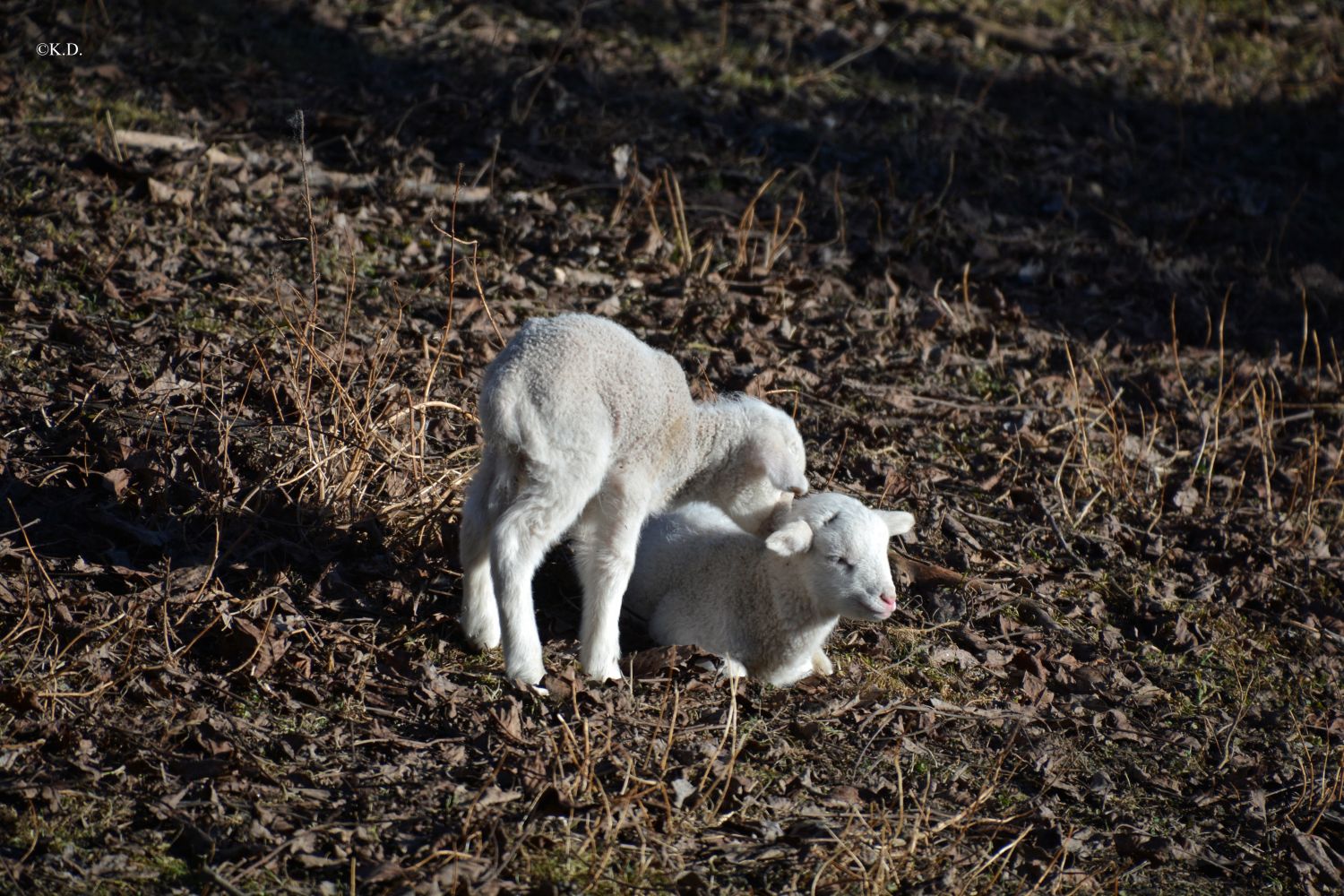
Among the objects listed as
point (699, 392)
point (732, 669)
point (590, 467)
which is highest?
point (590, 467)

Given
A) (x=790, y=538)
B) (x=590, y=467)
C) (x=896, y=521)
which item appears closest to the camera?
(x=590, y=467)

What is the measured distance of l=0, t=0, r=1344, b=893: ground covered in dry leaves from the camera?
14.1 feet

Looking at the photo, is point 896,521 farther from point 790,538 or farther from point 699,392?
point 699,392

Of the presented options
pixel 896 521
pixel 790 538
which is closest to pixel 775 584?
pixel 790 538

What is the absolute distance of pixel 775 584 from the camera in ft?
18.3

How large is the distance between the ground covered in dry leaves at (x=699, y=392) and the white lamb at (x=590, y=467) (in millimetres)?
308

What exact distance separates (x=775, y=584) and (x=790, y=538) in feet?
1.29

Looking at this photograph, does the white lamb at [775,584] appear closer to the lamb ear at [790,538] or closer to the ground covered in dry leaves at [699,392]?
the lamb ear at [790,538]

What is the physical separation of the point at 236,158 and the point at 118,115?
3.07ft

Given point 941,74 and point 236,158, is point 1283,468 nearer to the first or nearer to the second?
point 941,74

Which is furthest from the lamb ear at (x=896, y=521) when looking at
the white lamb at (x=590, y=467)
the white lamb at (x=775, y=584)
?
the white lamb at (x=590, y=467)

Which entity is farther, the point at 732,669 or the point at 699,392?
the point at 699,392

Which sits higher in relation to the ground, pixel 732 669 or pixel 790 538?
pixel 790 538

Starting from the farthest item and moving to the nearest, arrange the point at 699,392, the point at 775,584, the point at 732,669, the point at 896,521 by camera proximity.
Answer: the point at 699,392 → the point at 896,521 → the point at 775,584 → the point at 732,669
